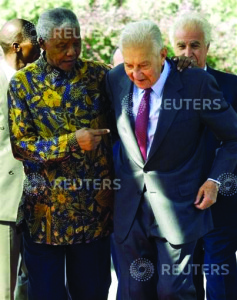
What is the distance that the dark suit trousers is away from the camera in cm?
508

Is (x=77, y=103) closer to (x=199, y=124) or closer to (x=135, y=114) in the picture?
(x=135, y=114)

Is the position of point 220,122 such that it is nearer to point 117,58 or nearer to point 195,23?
point 195,23

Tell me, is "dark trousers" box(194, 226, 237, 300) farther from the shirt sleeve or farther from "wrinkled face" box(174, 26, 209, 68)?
the shirt sleeve

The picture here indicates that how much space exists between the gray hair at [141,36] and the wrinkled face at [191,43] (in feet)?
3.20

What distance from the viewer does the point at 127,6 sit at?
437 inches

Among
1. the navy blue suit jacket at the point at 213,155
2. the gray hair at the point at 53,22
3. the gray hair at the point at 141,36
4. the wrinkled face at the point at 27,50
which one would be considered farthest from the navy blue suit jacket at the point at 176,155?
the wrinkled face at the point at 27,50

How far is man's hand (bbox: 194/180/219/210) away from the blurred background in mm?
5771

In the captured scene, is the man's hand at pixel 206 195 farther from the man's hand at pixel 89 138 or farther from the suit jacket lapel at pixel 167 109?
the man's hand at pixel 89 138

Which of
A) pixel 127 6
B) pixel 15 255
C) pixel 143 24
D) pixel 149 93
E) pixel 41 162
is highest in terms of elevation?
pixel 127 6

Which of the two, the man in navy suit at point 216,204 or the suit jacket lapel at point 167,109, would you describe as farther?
the man in navy suit at point 216,204

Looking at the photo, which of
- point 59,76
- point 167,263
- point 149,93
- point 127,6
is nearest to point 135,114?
point 149,93

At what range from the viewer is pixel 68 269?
17.7 feet

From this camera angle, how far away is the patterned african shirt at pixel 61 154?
5145 millimetres

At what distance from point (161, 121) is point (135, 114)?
0.54ft
